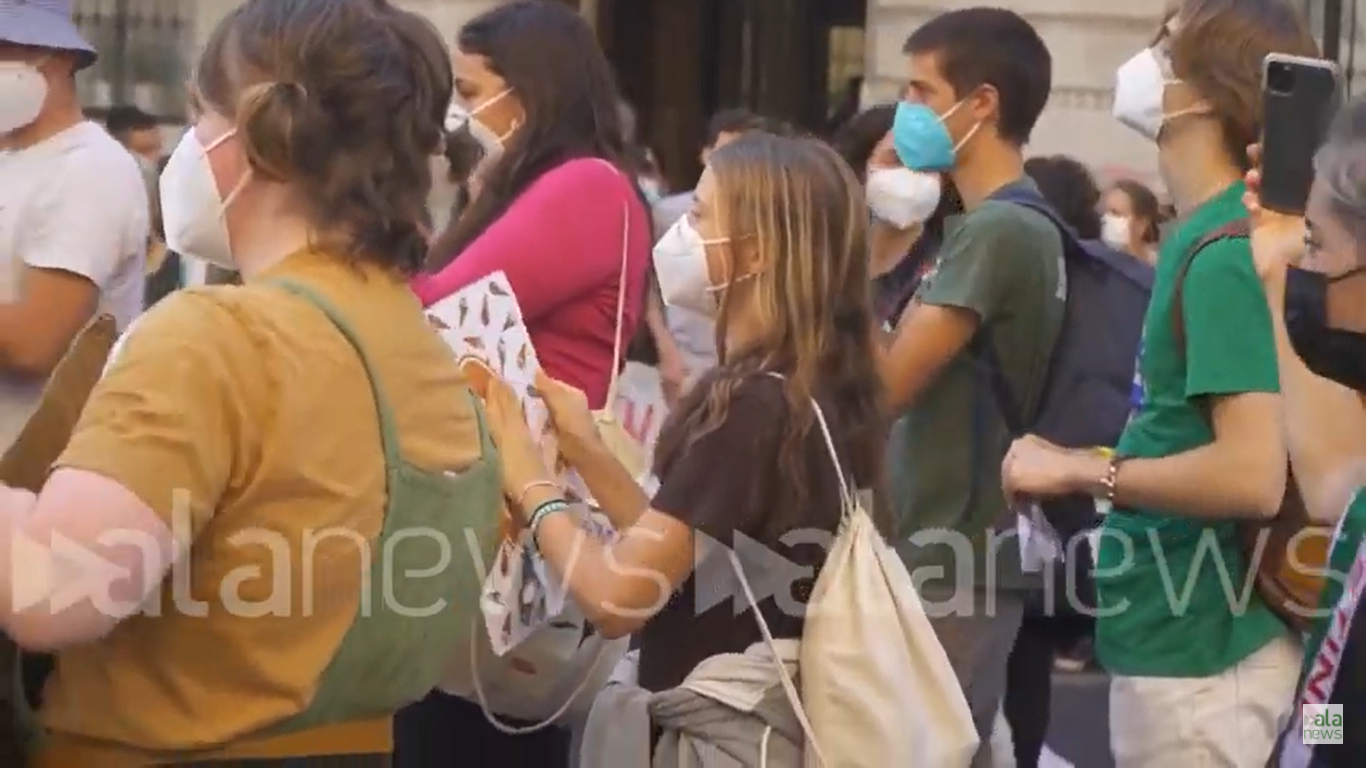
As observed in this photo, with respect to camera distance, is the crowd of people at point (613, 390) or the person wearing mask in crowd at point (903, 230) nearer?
the crowd of people at point (613, 390)

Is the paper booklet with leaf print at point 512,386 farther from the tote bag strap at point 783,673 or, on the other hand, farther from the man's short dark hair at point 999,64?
the man's short dark hair at point 999,64

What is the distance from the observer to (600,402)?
4.37 meters

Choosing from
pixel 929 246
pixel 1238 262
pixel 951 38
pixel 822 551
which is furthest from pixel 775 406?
pixel 929 246

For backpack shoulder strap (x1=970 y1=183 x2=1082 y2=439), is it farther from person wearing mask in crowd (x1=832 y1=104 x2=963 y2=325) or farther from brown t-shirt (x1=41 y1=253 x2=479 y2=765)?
brown t-shirt (x1=41 y1=253 x2=479 y2=765)

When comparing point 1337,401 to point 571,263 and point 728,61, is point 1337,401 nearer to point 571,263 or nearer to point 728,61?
point 571,263

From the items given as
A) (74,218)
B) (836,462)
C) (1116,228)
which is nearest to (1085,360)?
(836,462)

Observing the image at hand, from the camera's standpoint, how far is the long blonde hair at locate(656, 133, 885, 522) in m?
3.64

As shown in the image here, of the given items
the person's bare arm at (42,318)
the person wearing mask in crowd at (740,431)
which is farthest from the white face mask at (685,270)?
the person's bare arm at (42,318)

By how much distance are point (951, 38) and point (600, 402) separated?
1.14m

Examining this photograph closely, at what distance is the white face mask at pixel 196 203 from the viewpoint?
283 centimetres

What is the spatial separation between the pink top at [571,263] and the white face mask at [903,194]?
1.00 m

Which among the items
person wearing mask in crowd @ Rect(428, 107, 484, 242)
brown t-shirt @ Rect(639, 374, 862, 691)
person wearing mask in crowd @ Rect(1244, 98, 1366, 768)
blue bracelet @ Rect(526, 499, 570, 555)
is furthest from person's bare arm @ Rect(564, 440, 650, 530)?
person wearing mask in crowd @ Rect(1244, 98, 1366, 768)

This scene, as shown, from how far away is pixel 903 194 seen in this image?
526cm

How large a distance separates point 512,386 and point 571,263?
505mm
